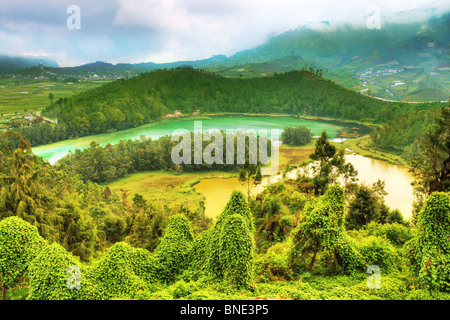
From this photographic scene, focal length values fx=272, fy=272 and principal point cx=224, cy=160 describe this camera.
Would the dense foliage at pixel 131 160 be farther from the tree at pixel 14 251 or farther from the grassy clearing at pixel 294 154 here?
the tree at pixel 14 251

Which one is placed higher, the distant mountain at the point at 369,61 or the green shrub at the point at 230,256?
the distant mountain at the point at 369,61

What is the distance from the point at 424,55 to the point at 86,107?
115945 mm

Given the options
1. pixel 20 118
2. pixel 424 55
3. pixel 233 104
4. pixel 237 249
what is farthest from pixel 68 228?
pixel 424 55

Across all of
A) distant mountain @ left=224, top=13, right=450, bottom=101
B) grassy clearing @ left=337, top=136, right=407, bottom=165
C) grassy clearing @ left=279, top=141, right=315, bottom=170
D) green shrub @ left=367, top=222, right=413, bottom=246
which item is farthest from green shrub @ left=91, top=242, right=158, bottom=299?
distant mountain @ left=224, top=13, right=450, bottom=101

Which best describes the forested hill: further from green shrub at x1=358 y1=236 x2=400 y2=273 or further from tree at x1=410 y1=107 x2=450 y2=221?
green shrub at x1=358 y1=236 x2=400 y2=273

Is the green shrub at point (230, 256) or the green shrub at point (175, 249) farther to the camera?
the green shrub at point (175, 249)

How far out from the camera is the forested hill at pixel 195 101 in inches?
2219

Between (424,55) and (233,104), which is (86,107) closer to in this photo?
(233,104)

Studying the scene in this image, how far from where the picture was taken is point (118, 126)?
213 ft

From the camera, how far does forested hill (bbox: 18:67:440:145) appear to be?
56.4 metres

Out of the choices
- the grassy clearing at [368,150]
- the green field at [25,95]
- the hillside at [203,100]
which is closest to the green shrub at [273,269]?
the grassy clearing at [368,150]

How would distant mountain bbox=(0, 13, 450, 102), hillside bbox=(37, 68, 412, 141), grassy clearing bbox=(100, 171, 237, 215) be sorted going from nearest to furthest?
grassy clearing bbox=(100, 171, 237, 215)
hillside bbox=(37, 68, 412, 141)
distant mountain bbox=(0, 13, 450, 102)

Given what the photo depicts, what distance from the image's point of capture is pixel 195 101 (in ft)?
293

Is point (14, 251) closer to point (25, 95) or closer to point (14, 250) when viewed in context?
point (14, 250)
